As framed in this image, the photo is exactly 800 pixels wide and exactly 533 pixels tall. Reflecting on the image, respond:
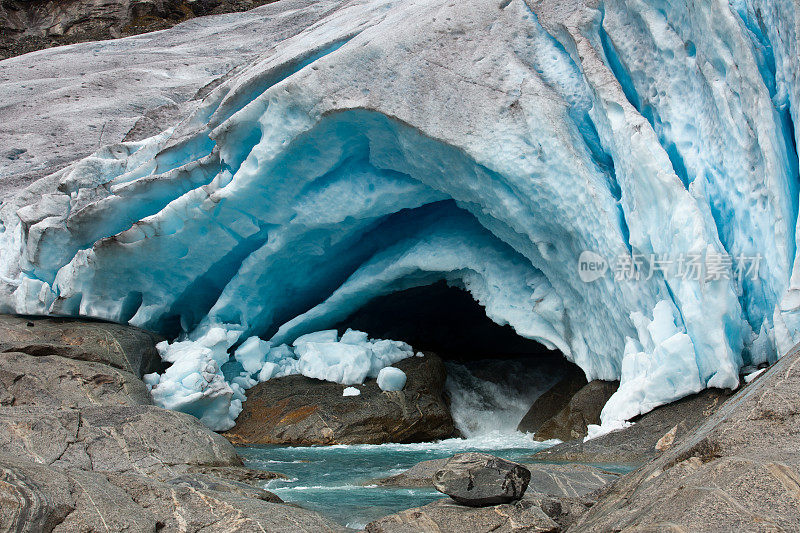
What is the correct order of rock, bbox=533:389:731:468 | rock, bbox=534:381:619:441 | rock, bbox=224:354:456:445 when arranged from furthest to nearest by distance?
1. rock, bbox=224:354:456:445
2. rock, bbox=534:381:619:441
3. rock, bbox=533:389:731:468

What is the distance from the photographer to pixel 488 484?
312 centimetres

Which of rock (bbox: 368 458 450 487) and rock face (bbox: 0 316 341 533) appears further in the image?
rock (bbox: 368 458 450 487)

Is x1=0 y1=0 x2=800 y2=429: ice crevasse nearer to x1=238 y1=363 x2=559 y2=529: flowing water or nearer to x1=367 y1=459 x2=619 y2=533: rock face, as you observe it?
x1=238 y1=363 x2=559 y2=529: flowing water

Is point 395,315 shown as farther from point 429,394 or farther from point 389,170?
point 389,170

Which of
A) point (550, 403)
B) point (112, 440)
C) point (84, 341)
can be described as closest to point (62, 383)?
point (84, 341)

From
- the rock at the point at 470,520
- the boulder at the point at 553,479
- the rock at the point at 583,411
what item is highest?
the rock at the point at 470,520

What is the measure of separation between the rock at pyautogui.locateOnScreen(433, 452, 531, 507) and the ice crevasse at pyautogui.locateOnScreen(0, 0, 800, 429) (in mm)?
2409

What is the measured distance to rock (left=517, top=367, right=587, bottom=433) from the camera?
25.8 ft

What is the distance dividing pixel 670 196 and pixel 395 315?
5.85 m

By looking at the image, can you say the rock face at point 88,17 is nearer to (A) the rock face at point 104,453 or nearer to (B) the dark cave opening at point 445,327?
(B) the dark cave opening at point 445,327

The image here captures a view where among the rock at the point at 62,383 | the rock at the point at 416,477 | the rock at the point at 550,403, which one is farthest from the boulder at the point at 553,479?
the rock at the point at 550,403

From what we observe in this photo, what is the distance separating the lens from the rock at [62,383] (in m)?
5.89

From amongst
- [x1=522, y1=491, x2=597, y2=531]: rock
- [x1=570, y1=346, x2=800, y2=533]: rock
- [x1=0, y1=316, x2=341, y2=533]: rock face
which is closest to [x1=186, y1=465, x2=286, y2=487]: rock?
[x1=0, y1=316, x2=341, y2=533]: rock face

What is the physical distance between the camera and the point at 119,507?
2.82 metres
